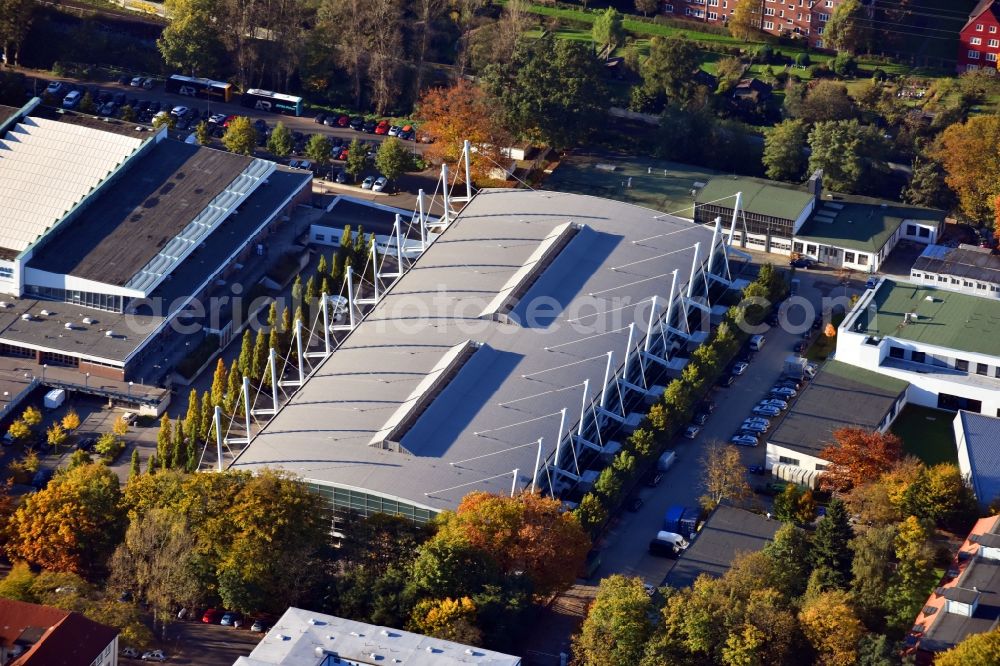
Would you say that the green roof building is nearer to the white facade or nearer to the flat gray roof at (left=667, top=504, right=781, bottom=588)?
the white facade

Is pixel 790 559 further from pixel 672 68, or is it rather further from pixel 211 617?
pixel 672 68

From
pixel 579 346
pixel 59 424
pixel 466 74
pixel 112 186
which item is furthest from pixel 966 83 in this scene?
pixel 59 424

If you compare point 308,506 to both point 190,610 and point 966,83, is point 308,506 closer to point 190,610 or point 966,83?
point 190,610

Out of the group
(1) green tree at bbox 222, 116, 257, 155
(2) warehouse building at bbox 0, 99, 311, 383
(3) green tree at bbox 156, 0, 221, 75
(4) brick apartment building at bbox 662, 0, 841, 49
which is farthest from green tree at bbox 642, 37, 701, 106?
(3) green tree at bbox 156, 0, 221, 75

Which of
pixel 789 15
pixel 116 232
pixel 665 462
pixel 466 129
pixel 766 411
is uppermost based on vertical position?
pixel 789 15

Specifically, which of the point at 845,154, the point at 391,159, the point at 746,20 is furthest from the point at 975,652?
the point at 746,20

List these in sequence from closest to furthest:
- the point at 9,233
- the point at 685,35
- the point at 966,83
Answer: the point at 9,233, the point at 966,83, the point at 685,35

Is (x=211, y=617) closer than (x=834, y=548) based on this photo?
No
